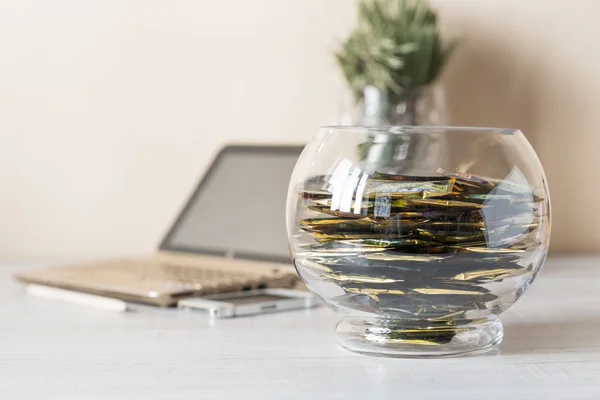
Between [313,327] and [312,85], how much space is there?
22.7 inches

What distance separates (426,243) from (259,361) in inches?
5.1

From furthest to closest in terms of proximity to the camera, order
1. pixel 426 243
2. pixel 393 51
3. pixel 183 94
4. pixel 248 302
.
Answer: pixel 183 94
pixel 393 51
pixel 248 302
pixel 426 243

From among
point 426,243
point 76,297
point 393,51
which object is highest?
point 393,51

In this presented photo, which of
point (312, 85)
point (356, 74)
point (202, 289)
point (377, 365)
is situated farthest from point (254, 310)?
point (312, 85)

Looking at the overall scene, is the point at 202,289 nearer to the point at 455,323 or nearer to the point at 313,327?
the point at 313,327

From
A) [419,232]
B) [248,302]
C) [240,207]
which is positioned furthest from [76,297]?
[419,232]

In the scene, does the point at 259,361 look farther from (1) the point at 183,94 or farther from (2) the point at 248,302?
(1) the point at 183,94

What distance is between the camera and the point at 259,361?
558mm

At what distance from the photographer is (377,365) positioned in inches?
21.2

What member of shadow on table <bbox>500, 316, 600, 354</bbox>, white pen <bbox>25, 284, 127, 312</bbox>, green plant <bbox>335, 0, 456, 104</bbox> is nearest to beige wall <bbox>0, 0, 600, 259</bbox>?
green plant <bbox>335, 0, 456, 104</bbox>

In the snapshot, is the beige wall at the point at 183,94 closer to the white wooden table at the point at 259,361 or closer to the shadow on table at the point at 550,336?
the white wooden table at the point at 259,361

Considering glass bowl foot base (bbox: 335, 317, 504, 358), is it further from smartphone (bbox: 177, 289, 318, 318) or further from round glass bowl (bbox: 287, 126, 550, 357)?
smartphone (bbox: 177, 289, 318, 318)

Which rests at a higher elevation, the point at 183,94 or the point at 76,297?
the point at 183,94

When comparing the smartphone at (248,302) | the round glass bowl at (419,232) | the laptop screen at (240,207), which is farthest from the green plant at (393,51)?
the round glass bowl at (419,232)
